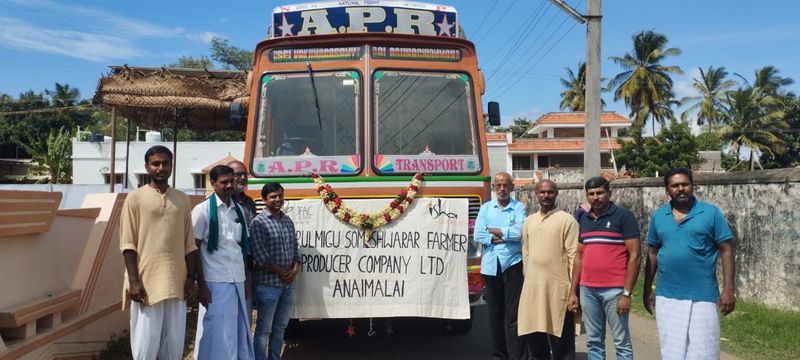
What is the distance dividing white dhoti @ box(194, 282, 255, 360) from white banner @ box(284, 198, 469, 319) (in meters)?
0.85

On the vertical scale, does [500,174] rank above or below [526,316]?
above

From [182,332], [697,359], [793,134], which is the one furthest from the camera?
[793,134]

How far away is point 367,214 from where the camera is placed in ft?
17.2

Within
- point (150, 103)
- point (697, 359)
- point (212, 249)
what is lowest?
point (697, 359)

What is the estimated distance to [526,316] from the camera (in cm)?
466

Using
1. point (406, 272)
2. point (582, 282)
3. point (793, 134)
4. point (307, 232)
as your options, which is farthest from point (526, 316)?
point (793, 134)

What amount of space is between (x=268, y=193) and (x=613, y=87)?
4407 centimetres

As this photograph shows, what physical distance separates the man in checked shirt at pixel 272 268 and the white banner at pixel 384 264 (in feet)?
1.06

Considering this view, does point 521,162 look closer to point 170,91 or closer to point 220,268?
point 170,91

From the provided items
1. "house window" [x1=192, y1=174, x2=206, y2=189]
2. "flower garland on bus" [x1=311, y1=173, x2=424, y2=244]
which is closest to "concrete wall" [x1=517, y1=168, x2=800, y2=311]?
"flower garland on bus" [x1=311, y1=173, x2=424, y2=244]

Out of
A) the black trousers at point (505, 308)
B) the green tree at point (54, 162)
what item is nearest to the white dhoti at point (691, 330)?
the black trousers at point (505, 308)

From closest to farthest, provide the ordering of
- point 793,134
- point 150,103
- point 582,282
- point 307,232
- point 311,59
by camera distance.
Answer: point 582,282 → point 307,232 → point 311,59 → point 150,103 → point 793,134

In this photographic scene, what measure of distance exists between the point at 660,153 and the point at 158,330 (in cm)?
3321

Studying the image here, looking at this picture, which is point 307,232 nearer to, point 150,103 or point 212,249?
point 212,249
